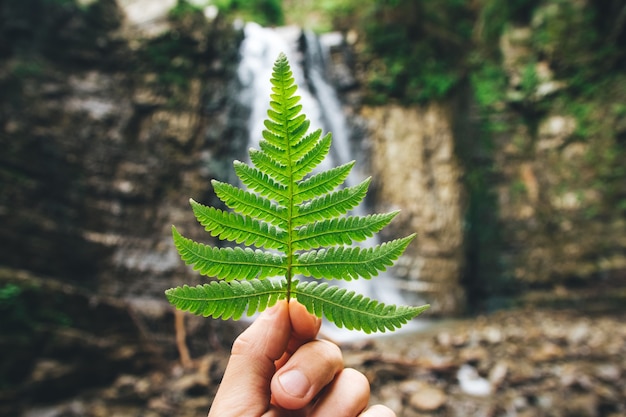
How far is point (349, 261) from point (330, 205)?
0.15 m

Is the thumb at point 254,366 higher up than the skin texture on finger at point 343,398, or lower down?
higher up

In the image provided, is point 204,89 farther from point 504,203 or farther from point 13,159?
point 504,203

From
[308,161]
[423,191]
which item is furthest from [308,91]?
[308,161]

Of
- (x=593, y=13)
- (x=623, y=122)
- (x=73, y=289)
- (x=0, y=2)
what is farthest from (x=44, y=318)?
(x=593, y=13)

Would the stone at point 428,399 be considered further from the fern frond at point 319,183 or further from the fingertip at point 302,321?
the fern frond at point 319,183

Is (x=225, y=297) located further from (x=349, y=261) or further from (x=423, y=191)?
(x=423, y=191)

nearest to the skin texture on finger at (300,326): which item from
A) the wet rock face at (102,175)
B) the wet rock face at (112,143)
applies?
the wet rock face at (102,175)

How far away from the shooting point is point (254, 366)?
3.23 feet

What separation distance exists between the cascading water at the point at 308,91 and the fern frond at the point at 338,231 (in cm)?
699

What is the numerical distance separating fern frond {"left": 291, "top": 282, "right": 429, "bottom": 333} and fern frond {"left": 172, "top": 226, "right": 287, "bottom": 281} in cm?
9

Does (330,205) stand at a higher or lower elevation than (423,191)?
lower

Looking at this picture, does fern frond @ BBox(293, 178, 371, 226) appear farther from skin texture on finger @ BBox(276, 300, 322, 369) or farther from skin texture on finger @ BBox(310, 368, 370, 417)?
skin texture on finger @ BBox(310, 368, 370, 417)

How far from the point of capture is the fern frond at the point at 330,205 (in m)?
0.87

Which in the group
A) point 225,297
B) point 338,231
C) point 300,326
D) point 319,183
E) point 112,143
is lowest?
point 300,326
